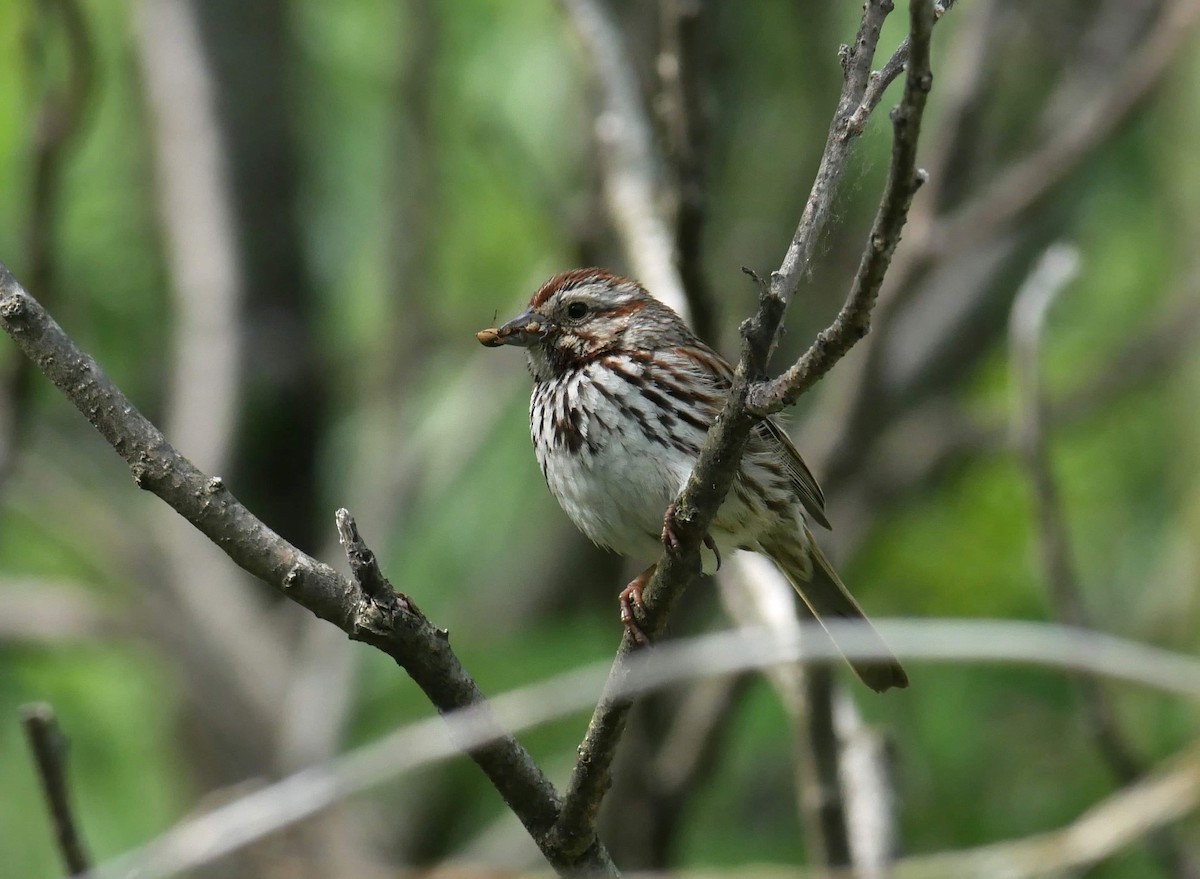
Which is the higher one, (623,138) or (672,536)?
(623,138)

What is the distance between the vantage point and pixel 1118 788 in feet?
16.6

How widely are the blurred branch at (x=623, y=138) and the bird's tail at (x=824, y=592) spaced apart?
1609 mm

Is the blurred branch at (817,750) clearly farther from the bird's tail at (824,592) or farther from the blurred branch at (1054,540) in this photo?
the blurred branch at (1054,540)

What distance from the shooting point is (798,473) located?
14.8ft

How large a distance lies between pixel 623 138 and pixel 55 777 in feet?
12.3

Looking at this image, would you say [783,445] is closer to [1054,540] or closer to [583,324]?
Result: [583,324]

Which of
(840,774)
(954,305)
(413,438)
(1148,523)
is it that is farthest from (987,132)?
(840,774)

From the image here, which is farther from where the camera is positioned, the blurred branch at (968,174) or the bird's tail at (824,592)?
the blurred branch at (968,174)

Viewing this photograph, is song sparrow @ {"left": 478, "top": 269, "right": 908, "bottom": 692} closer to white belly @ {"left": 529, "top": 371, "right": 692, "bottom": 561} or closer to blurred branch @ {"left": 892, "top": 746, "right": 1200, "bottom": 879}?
white belly @ {"left": 529, "top": 371, "right": 692, "bottom": 561}

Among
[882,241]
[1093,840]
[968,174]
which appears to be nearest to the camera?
[882,241]

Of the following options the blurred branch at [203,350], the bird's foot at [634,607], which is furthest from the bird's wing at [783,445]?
the blurred branch at [203,350]

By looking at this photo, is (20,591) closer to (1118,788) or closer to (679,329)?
(679,329)

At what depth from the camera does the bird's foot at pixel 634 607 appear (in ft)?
9.84

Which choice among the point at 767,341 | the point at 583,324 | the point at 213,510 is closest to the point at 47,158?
the point at 583,324
